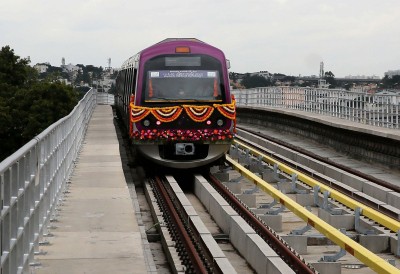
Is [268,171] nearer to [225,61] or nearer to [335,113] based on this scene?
[225,61]

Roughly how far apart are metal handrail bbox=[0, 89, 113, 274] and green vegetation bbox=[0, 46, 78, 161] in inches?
2702

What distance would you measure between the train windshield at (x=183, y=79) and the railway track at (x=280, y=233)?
1.87m

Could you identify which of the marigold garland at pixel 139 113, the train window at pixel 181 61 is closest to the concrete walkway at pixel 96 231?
the marigold garland at pixel 139 113

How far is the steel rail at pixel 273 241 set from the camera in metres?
10.6

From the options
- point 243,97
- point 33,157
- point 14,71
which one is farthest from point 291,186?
point 14,71

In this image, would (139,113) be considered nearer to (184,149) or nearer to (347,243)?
(184,149)

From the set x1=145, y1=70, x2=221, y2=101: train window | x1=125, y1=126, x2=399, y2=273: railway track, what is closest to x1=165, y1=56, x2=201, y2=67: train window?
x1=145, y1=70, x2=221, y2=101: train window

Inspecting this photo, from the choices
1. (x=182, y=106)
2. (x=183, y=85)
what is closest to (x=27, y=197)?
(x=182, y=106)

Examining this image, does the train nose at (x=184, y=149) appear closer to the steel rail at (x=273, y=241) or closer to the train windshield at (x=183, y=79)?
the train windshield at (x=183, y=79)

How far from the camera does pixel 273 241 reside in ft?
40.2

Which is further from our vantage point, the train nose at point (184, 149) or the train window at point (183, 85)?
the train window at point (183, 85)

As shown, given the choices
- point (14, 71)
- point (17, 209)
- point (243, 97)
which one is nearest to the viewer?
point (17, 209)

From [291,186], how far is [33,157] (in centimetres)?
1013

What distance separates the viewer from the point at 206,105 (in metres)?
20.0
